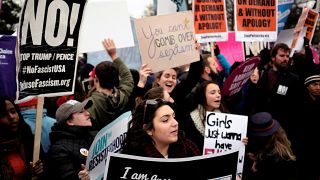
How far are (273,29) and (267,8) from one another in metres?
0.31

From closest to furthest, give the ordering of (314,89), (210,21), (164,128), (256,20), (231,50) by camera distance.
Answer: (164,128) < (314,89) < (210,21) < (256,20) < (231,50)

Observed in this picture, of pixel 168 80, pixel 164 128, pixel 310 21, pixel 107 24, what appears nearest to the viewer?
pixel 164 128

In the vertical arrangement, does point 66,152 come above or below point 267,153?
above

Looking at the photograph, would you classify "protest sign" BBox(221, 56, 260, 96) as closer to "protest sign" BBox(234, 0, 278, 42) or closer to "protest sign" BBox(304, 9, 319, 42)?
"protest sign" BBox(234, 0, 278, 42)

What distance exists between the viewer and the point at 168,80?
18.5 feet

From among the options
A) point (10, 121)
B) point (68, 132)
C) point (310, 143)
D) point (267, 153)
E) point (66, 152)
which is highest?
point (10, 121)

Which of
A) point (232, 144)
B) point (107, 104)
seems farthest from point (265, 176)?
point (107, 104)

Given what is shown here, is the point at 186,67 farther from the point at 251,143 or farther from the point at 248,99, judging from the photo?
the point at 251,143

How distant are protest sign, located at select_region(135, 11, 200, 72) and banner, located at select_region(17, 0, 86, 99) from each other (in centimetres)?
154

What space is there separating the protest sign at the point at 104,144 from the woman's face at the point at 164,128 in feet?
1.08

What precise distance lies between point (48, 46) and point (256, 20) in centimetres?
401

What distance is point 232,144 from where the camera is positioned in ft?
15.5

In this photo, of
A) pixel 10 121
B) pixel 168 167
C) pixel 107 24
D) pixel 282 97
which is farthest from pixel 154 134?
Result: pixel 282 97

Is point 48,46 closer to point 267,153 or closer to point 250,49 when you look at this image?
point 267,153
